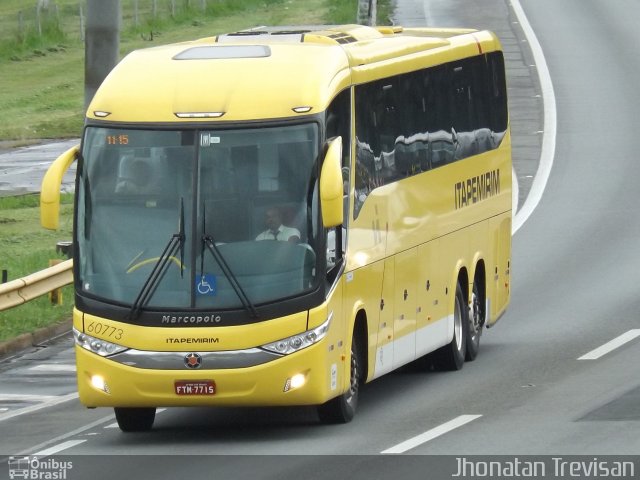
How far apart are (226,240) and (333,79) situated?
1.81 m

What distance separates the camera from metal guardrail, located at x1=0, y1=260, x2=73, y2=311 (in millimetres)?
22172

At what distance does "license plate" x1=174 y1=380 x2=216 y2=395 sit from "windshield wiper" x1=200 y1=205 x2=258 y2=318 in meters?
0.65

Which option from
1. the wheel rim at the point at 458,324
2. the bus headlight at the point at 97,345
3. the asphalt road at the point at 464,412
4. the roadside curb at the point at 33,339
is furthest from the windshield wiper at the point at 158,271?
the roadside curb at the point at 33,339

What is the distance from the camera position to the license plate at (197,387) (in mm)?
14641

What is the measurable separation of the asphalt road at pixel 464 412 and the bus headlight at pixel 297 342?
2.50ft

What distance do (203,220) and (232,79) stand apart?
49.6 inches

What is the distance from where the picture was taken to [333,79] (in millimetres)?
15648

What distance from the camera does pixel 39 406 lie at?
18047 millimetres

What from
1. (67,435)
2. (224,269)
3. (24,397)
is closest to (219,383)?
(224,269)

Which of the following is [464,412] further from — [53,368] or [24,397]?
[53,368]

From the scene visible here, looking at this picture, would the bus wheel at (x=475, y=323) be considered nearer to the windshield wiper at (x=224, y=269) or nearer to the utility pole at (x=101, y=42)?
the windshield wiper at (x=224, y=269)

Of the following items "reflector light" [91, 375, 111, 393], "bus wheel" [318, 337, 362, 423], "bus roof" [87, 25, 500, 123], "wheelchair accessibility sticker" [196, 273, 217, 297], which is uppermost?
"bus roof" [87, 25, 500, 123]

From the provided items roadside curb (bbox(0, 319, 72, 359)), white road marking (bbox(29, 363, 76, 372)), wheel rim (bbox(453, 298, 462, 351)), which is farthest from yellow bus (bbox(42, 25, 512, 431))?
roadside curb (bbox(0, 319, 72, 359))

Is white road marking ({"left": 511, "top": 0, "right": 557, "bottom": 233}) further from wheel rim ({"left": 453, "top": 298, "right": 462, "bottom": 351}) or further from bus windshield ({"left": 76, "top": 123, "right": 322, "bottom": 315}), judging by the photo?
bus windshield ({"left": 76, "top": 123, "right": 322, "bottom": 315})
